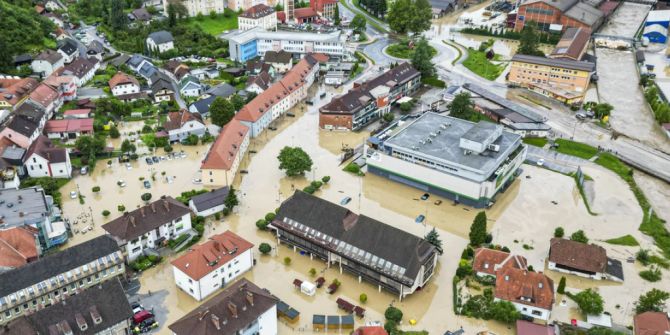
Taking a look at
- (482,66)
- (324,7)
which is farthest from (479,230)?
(324,7)

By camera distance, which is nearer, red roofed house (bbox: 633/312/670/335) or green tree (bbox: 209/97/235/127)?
red roofed house (bbox: 633/312/670/335)

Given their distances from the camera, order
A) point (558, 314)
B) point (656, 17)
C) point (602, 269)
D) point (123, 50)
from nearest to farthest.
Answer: point (558, 314) < point (602, 269) < point (123, 50) < point (656, 17)

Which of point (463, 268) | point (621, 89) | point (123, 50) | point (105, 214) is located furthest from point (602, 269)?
point (123, 50)

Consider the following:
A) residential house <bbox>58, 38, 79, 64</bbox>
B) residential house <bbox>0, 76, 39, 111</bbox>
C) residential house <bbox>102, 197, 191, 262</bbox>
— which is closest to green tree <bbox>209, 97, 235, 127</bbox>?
residential house <bbox>102, 197, 191, 262</bbox>

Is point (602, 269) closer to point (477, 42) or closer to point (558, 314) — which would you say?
point (558, 314)

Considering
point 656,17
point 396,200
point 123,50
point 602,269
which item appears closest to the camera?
point 602,269

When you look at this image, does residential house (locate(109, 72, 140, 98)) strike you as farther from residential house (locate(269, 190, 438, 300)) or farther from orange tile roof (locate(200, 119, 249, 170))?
residential house (locate(269, 190, 438, 300))
